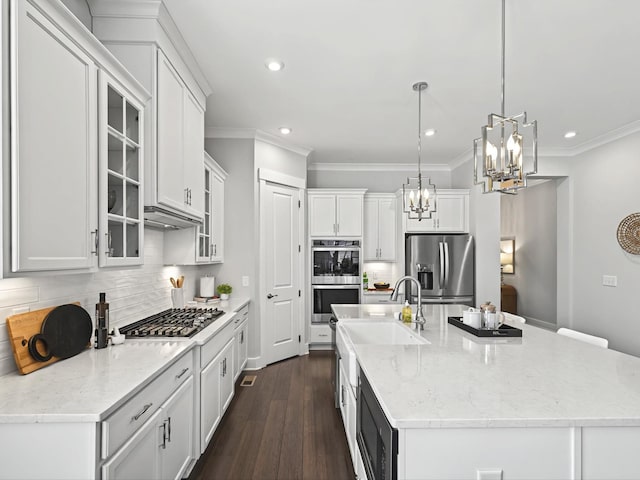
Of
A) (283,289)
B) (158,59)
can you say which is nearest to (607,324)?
(283,289)

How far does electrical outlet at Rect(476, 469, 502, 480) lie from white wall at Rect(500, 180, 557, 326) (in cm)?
616

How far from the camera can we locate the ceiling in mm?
2178

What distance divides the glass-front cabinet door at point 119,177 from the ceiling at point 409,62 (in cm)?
76

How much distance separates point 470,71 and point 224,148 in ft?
8.97

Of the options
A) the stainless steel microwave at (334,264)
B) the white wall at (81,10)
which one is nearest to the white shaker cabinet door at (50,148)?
the white wall at (81,10)

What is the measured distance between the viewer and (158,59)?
220 cm

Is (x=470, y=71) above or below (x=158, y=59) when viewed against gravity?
above

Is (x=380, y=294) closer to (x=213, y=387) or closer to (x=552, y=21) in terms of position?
(x=213, y=387)

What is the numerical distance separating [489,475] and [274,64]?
2.74m

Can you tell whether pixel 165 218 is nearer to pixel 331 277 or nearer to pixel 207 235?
pixel 207 235

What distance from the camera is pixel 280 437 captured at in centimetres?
276

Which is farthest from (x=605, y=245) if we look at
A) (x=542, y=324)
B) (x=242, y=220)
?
(x=242, y=220)

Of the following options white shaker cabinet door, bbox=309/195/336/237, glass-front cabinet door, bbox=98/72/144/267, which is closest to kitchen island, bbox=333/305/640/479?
glass-front cabinet door, bbox=98/72/144/267

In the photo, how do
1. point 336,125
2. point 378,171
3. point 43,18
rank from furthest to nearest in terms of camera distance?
point 378,171 → point 336,125 → point 43,18
